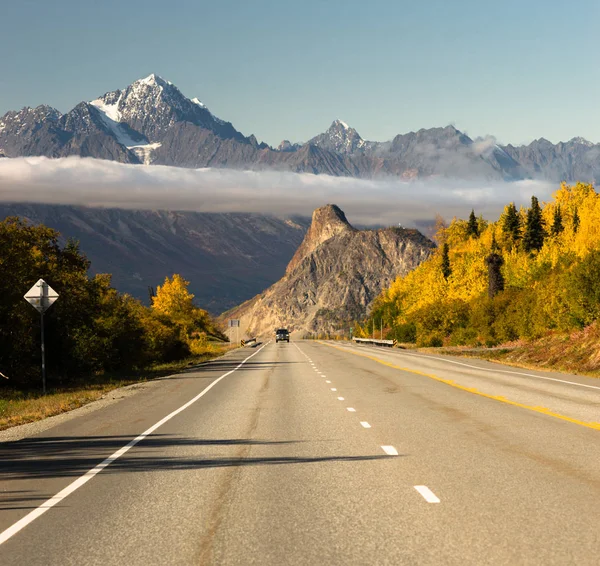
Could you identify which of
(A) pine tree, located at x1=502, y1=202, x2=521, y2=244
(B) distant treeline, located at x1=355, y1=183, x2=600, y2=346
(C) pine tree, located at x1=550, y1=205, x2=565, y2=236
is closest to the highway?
(B) distant treeline, located at x1=355, y1=183, x2=600, y2=346

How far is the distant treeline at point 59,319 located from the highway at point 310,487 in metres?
16.5

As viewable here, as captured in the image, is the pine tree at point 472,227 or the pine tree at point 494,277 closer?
the pine tree at point 494,277

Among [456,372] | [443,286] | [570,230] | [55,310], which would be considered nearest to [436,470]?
[456,372]

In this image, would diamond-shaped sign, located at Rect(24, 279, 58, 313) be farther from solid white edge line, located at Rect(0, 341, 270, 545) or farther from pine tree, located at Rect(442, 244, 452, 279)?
pine tree, located at Rect(442, 244, 452, 279)

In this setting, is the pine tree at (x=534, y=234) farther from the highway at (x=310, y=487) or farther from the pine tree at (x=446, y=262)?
the highway at (x=310, y=487)

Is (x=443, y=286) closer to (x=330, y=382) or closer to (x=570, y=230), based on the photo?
(x=570, y=230)

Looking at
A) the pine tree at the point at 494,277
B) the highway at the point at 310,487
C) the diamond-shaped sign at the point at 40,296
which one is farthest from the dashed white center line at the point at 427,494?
the pine tree at the point at 494,277

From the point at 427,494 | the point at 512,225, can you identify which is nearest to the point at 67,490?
the point at 427,494

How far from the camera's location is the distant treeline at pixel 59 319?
105 ft

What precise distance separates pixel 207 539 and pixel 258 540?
1.43 ft

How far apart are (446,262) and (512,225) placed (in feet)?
61.6

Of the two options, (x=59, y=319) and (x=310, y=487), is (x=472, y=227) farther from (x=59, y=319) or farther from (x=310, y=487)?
(x=310, y=487)

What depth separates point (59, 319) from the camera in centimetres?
3988

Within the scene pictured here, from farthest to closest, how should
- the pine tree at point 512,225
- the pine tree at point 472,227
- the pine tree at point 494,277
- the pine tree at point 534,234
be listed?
the pine tree at point 472,227 < the pine tree at point 512,225 < the pine tree at point 534,234 < the pine tree at point 494,277
